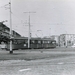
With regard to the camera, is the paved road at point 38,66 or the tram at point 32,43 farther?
the tram at point 32,43

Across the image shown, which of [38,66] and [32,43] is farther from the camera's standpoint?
[32,43]

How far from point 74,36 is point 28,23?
96706 mm

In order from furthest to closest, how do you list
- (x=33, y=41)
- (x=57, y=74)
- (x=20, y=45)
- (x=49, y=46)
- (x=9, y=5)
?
1. (x=49, y=46)
2. (x=33, y=41)
3. (x=20, y=45)
4. (x=9, y=5)
5. (x=57, y=74)

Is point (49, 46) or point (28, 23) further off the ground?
point (28, 23)

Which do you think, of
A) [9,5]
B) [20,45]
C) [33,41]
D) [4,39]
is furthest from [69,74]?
[33,41]

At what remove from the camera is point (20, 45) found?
61.9 metres

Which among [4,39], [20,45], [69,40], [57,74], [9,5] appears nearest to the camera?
[57,74]

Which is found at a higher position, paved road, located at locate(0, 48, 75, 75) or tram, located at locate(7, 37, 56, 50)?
tram, located at locate(7, 37, 56, 50)

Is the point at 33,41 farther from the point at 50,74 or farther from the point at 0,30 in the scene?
the point at 50,74

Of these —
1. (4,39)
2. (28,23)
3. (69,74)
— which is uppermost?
(28,23)

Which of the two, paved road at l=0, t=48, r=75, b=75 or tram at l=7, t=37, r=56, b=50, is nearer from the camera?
paved road at l=0, t=48, r=75, b=75

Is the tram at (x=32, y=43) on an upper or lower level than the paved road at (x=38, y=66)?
upper

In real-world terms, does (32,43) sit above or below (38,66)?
above

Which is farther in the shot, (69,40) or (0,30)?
(69,40)
